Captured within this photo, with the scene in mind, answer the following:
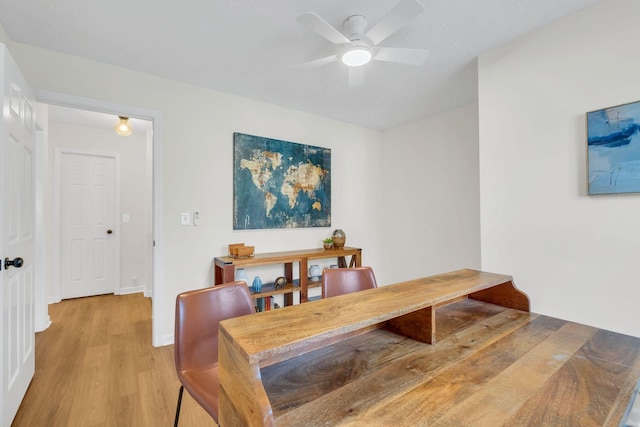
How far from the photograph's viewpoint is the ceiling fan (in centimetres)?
148

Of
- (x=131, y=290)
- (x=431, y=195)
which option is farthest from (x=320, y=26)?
(x=131, y=290)

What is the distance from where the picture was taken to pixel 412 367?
37.0 inches

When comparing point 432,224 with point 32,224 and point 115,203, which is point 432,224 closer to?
point 32,224

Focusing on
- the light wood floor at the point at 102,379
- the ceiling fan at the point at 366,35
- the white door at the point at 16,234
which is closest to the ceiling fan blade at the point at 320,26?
the ceiling fan at the point at 366,35

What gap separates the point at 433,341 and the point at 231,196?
2.38 meters

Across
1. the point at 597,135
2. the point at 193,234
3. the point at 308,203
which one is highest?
the point at 597,135

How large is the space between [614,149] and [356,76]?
181cm

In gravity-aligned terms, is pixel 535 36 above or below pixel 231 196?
above

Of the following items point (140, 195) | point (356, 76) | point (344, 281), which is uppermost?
point (356, 76)

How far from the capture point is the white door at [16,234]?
145 cm

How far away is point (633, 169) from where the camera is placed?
5.06ft

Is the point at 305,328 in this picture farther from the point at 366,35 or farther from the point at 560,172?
the point at 560,172

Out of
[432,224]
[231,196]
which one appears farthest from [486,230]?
[231,196]

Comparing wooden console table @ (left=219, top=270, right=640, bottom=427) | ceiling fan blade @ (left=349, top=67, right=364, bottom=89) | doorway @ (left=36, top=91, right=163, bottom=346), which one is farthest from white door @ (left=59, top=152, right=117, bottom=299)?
wooden console table @ (left=219, top=270, right=640, bottom=427)
